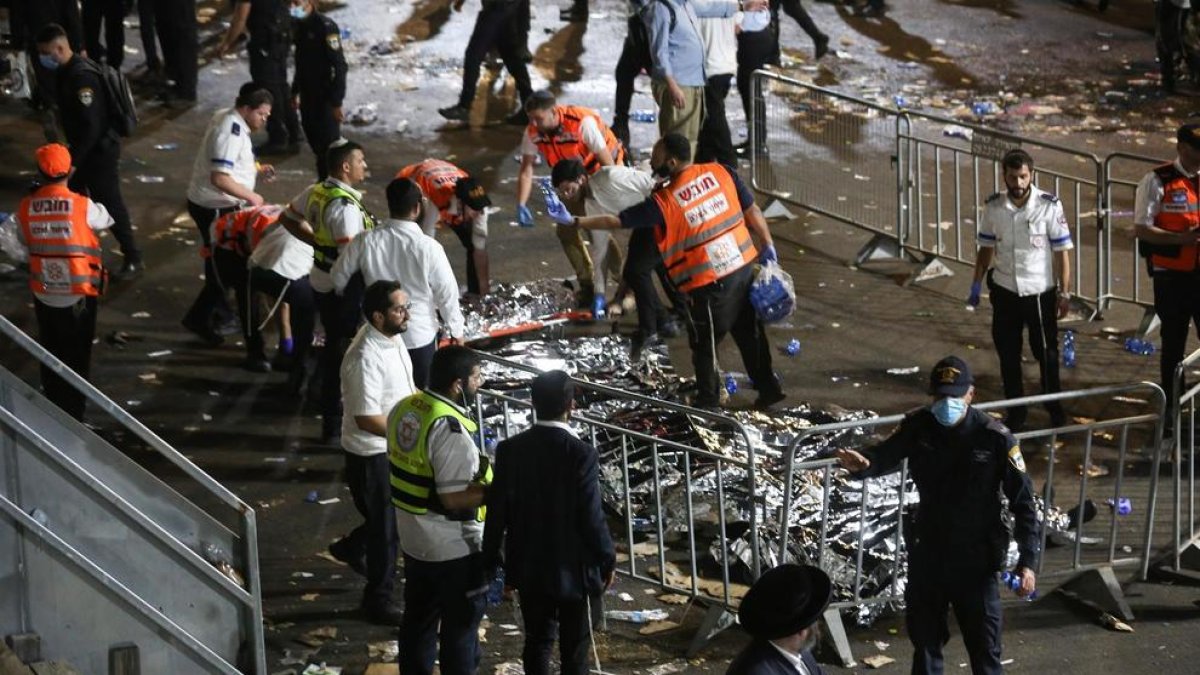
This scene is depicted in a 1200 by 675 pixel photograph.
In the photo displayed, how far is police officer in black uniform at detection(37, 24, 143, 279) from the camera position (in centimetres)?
1196

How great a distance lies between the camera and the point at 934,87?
17.4m

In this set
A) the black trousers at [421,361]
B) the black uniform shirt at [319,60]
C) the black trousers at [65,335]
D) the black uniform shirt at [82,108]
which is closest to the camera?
the black trousers at [421,361]

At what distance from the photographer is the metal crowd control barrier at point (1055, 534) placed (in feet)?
25.4

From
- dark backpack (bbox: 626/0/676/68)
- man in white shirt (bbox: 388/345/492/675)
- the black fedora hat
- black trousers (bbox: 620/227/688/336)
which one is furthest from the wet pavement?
the black fedora hat

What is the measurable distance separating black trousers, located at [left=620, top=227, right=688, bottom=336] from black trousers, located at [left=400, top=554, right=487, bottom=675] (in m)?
4.01

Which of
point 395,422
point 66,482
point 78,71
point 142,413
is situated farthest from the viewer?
point 78,71

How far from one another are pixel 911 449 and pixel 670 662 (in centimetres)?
161

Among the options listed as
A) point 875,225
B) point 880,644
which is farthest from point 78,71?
point 880,644

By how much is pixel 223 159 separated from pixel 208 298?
92cm

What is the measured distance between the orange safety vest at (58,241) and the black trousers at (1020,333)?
5.21m

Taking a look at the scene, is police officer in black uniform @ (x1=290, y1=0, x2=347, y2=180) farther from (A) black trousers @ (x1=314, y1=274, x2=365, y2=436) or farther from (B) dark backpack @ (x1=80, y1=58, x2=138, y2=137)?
(A) black trousers @ (x1=314, y1=274, x2=365, y2=436)

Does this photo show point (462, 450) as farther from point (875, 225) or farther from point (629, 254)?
point (875, 225)

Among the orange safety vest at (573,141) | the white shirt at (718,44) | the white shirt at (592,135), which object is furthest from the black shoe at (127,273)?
the white shirt at (718,44)

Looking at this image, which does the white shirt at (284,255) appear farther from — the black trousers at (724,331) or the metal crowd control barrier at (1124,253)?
the metal crowd control barrier at (1124,253)
